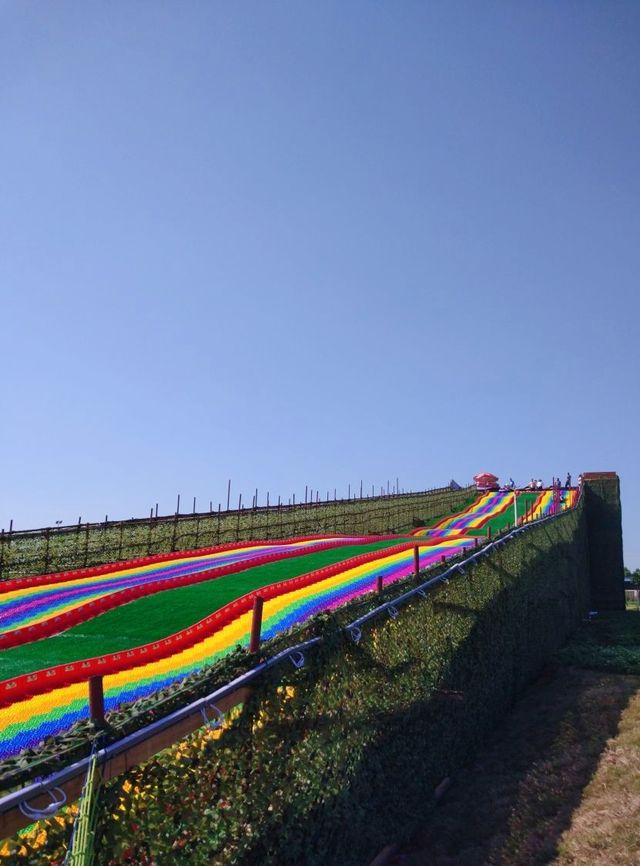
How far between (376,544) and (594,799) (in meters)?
11.3

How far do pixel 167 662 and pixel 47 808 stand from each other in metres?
4.49

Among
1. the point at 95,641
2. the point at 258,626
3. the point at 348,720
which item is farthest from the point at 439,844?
the point at 95,641

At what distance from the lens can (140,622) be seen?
970 centimetres

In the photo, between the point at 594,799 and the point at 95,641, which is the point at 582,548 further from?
the point at 95,641

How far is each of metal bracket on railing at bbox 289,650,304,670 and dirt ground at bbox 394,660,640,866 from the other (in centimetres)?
302

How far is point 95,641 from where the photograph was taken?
8.78 m

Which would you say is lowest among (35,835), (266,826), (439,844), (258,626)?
(439,844)

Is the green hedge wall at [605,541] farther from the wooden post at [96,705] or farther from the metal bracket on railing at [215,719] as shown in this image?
the wooden post at [96,705]

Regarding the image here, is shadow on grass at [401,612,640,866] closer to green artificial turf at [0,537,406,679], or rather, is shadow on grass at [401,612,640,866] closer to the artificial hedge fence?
the artificial hedge fence

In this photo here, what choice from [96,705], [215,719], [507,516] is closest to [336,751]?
[215,719]

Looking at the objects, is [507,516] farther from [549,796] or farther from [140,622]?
[549,796]

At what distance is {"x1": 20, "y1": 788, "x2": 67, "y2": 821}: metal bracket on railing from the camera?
9.37ft

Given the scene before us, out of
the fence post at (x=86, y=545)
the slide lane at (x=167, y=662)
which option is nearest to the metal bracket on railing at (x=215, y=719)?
the slide lane at (x=167, y=662)

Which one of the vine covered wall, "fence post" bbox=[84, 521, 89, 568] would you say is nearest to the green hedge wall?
the vine covered wall
